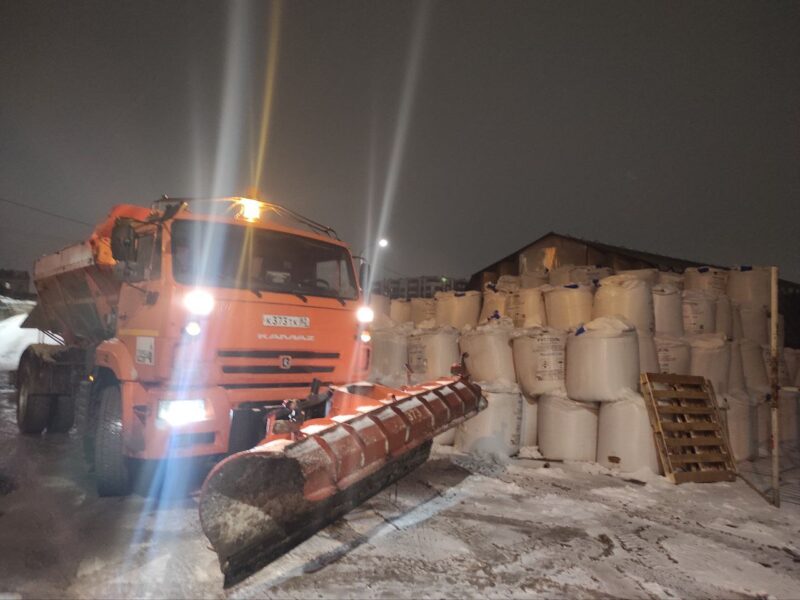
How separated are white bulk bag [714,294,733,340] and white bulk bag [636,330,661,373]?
1463 mm

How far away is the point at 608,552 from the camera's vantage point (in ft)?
11.0

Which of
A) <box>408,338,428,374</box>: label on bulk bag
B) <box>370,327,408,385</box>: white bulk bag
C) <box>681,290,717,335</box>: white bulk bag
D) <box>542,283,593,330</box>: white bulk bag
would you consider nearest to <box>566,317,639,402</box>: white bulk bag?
<box>542,283,593,330</box>: white bulk bag

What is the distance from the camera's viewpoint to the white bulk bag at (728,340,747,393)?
254 inches

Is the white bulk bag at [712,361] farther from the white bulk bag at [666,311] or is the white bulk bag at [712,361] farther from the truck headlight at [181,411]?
the truck headlight at [181,411]

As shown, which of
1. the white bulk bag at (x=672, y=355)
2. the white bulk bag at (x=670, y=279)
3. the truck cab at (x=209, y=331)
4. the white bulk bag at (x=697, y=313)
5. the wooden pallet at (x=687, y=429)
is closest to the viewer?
the truck cab at (x=209, y=331)

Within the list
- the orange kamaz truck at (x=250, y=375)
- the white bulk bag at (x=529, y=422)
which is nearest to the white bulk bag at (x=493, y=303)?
the white bulk bag at (x=529, y=422)

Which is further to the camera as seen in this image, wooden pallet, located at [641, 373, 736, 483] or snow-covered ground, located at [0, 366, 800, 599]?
wooden pallet, located at [641, 373, 736, 483]

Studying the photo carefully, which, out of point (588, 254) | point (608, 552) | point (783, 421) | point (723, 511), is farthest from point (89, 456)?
point (588, 254)

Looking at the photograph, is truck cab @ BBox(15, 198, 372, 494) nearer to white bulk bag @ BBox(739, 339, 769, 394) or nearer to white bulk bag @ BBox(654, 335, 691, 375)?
white bulk bag @ BBox(654, 335, 691, 375)

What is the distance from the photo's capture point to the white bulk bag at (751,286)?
7406 millimetres

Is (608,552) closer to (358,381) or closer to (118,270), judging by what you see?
(358,381)

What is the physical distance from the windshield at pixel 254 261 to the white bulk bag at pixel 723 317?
17.1 feet

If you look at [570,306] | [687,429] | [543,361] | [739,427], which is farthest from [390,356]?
[739,427]

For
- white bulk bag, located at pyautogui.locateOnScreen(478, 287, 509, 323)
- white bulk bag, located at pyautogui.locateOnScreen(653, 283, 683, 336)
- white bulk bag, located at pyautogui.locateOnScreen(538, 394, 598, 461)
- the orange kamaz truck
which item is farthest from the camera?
white bulk bag, located at pyautogui.locateOnScreen(478, 287, 509, 323)
